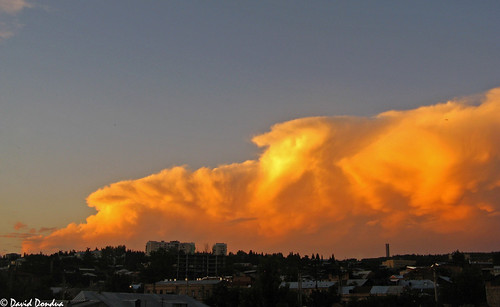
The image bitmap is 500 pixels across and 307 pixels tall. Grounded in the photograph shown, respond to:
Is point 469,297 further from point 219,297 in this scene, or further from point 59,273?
point 59,273

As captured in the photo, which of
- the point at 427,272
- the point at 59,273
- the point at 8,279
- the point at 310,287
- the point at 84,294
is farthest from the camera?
the point at 59,273

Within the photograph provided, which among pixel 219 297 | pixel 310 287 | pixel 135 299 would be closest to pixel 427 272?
pixel 310 287

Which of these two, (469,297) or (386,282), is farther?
(386,282)

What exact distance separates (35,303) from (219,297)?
45.5 metres

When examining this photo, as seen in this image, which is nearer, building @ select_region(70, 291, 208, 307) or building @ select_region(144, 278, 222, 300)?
building @ select_region(70, 291, 208, 307)

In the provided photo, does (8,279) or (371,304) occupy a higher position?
(8,279)

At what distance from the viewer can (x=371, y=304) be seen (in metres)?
105

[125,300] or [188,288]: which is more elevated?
[125,300]

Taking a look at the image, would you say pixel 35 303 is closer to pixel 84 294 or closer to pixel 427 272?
pixel 84 294

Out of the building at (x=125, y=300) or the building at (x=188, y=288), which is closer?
the building at (x=125, y=300)

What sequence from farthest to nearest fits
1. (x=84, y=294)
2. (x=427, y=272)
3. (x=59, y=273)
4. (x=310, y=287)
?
(x=59, y=273), (x=427, y=272), (x=310, y=287), (x=84, y=294)

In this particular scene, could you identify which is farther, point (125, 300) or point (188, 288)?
point (188, 288)

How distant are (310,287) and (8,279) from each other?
107m

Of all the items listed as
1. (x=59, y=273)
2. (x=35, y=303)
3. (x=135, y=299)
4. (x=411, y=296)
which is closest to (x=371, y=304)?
(x=411, y=296)
